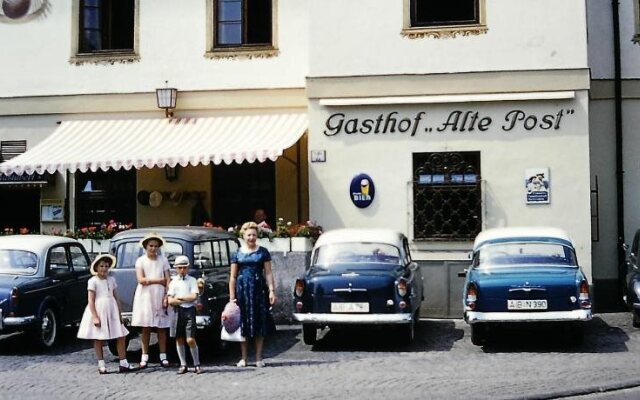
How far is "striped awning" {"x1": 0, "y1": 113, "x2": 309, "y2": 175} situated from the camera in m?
15.9

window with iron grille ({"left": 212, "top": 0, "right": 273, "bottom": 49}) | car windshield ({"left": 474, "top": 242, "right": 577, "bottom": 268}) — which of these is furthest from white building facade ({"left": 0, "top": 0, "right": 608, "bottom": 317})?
car windshield ({"left": 474, "top": 242, "right": 577, "bottom": 268})

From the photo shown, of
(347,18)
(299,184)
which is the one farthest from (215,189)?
(347,18)

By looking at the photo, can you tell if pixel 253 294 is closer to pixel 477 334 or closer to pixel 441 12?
pixel 477 334

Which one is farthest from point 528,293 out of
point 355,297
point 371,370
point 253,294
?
point 253,294

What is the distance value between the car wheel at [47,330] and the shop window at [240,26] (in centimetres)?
711

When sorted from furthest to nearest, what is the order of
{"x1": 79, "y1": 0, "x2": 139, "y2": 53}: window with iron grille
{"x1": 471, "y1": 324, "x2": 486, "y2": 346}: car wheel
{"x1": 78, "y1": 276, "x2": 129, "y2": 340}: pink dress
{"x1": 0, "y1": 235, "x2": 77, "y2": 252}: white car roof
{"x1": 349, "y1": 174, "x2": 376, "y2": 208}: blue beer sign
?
{"x1": 79, "y1": 0, "x2": 139, "y2": 53}: window with iron grille
{"x1": 349, "y1": 174, "x2": 376, "y2": 208}: blue beer sign
{"x1": 0, "y1": 235, "x2": 77, "y2": 252}: white car roof
{"x1": 471, "y1": 324, "x2": 486, "y2": 346}: car wheel
{"x1": 78, "y1": 276, "x2": 129, "y2": 340}: pink dress

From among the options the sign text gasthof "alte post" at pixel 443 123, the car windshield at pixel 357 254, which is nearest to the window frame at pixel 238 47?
the sign text gasthof "alte post" at pixel 443 123

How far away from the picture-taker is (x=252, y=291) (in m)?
11.3

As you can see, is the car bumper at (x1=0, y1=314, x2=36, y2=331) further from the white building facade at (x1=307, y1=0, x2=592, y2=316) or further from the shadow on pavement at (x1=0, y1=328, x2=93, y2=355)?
the white building facade at (x1=307, y1=0, x2=592, y2=316)

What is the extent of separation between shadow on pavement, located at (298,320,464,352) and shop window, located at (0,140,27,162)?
8470 millimetres

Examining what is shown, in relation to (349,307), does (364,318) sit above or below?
below

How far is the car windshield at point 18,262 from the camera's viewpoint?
1316 centimetres

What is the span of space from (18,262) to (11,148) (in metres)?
6.10

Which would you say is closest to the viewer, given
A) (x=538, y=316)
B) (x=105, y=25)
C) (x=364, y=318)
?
(x=538, y=316)
